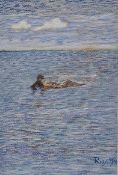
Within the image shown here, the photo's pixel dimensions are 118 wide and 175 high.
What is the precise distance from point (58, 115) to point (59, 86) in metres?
0.07

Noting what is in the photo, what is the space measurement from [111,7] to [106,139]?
1.08ft

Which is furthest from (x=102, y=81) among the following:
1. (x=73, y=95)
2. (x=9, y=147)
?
(x=9, y=147)

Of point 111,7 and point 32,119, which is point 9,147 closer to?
point 32,119

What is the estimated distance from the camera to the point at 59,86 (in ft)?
3.50

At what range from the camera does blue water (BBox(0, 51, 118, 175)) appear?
106 cm

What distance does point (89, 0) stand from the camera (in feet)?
3.49
